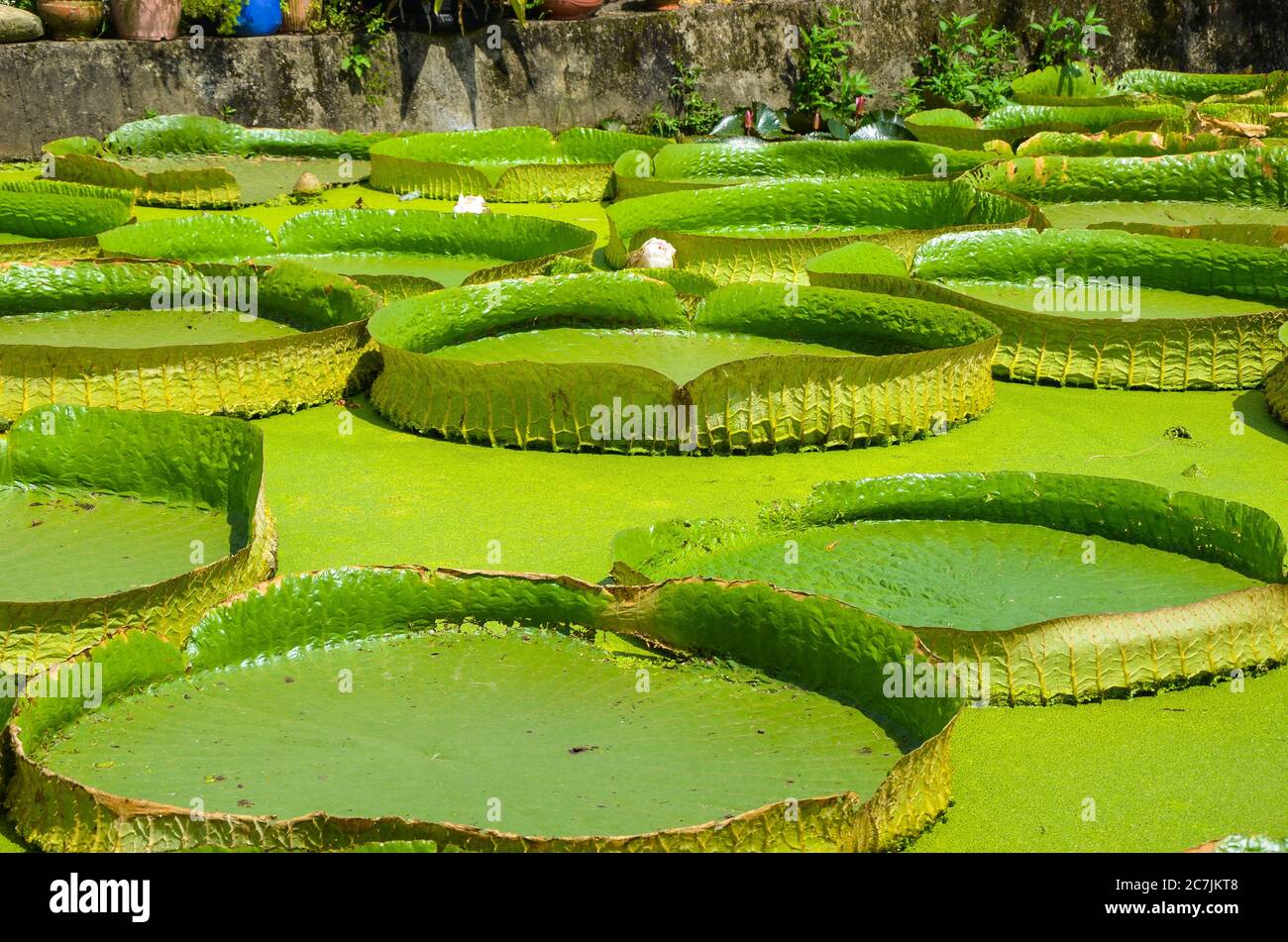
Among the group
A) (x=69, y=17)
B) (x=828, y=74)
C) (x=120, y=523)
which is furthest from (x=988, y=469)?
(x=828, y=74)

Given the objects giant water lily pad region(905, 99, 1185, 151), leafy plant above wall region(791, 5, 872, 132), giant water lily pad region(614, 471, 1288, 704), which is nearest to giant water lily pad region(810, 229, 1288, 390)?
giant water lily pad region(614, 471, 1288, 704)

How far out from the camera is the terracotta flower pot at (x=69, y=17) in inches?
383

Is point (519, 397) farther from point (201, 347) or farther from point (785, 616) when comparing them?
point (785, 616)

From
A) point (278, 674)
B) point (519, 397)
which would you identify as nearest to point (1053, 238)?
point (519, 397)

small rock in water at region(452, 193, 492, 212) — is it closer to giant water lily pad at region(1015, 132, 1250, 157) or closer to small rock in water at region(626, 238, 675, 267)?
small rock in water at region(626, 238, 675, 267)

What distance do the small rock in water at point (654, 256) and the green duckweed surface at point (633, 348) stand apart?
93 cm

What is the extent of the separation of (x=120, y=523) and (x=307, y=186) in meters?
5.11

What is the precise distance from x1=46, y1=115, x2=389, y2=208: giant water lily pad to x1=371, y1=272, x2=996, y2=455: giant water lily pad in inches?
131

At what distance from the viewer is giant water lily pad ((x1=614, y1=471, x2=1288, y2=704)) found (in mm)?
3125

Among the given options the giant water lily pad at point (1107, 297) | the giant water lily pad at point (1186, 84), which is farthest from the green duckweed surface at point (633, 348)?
the giant water lily pad at point (1186, 84)

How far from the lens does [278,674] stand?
9.99 feet

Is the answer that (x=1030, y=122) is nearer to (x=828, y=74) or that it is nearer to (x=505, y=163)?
(x=828, y=74)

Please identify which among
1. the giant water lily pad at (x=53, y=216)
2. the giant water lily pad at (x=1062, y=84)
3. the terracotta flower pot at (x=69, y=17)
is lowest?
the giant water lily pad at (x=53, y=216)

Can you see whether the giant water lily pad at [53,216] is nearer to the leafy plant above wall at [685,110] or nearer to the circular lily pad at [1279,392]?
the circular lily pad at [1279,392]
